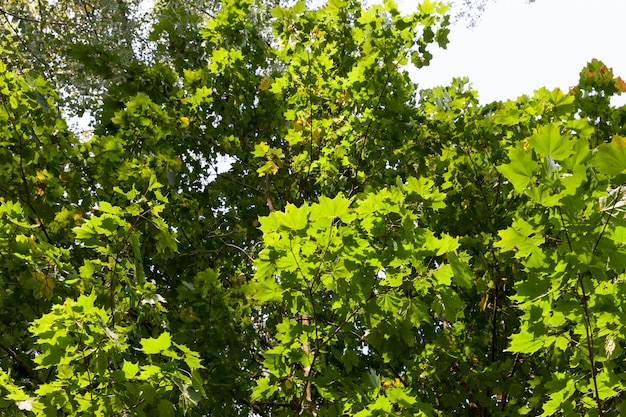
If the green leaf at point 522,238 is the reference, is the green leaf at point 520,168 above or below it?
above

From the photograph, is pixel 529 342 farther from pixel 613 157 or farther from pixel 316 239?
pixel 316 239

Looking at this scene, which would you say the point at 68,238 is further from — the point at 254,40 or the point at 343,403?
the point at 254,40

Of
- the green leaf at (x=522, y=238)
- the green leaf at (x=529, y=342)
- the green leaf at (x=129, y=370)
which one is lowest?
the green leaf at (x=529, y=342)

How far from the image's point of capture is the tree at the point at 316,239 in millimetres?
2184

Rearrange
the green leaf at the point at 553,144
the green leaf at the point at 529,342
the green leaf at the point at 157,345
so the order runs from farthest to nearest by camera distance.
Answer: the green leaf at the point at 157,345, the green leaf at the point at 529,342, the green leaf at the point at 553,144

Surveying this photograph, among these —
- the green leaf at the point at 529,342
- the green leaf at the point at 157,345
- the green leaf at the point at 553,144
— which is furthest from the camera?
the green leaf at the point at 157,345

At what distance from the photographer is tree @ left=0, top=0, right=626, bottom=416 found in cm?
218

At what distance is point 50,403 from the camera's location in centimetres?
244

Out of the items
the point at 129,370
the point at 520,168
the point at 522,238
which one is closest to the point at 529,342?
the point at 522,238

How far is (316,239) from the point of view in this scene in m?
2.47

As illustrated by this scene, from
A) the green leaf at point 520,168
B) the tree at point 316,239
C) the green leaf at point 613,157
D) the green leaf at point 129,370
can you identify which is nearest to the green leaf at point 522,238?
the tree at point 316,239

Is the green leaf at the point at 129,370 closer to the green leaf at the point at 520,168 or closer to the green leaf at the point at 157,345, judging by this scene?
the green leaf at the point at 157,345

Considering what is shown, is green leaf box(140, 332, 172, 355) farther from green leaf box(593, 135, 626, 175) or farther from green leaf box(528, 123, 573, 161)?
green leaf box(593, 135, 626, 175)

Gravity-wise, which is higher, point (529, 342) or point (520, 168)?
point (520, 168)
